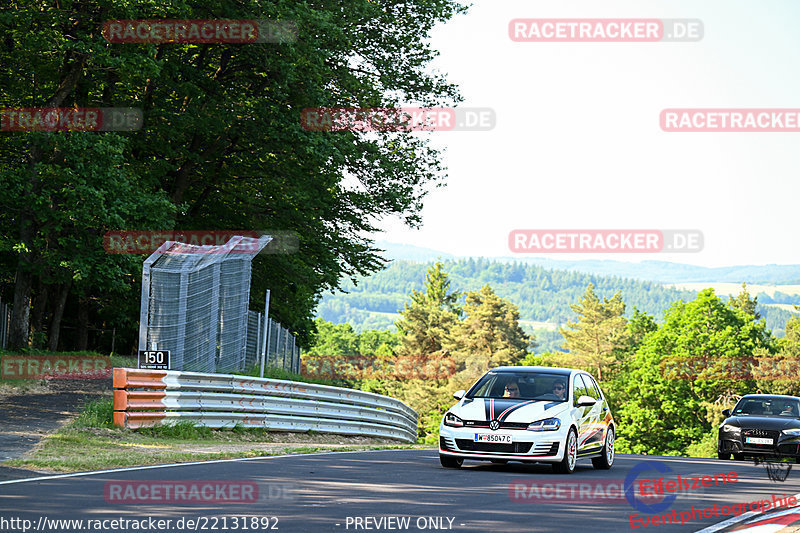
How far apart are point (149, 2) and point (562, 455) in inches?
608

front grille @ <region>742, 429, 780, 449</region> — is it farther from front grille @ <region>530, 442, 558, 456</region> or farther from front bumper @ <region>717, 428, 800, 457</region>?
front grille @ <region>530, 442, 558, 456</region>

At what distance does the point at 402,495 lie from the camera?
10.3 meters

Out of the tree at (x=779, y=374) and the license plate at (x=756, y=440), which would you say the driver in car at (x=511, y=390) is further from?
the tree at (x=779, y=374)

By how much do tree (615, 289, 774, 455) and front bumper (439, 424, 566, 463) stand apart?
58.1 meters

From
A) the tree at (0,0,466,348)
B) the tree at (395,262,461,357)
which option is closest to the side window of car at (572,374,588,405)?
the tree at (0,0,466,348)

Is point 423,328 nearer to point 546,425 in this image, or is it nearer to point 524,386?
point 524,386

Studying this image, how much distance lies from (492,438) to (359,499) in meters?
4.03

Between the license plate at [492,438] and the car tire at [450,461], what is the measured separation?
66 centimetres

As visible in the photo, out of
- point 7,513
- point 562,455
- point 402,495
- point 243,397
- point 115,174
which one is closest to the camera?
point 7,513

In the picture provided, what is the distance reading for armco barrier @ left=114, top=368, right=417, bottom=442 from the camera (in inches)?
626

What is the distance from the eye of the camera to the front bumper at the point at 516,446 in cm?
1343

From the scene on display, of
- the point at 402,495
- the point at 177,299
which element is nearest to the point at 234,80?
the point at 177,299

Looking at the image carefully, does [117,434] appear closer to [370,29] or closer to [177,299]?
[177,299]

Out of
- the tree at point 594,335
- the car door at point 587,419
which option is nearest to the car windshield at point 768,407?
the car door at point 587,419
